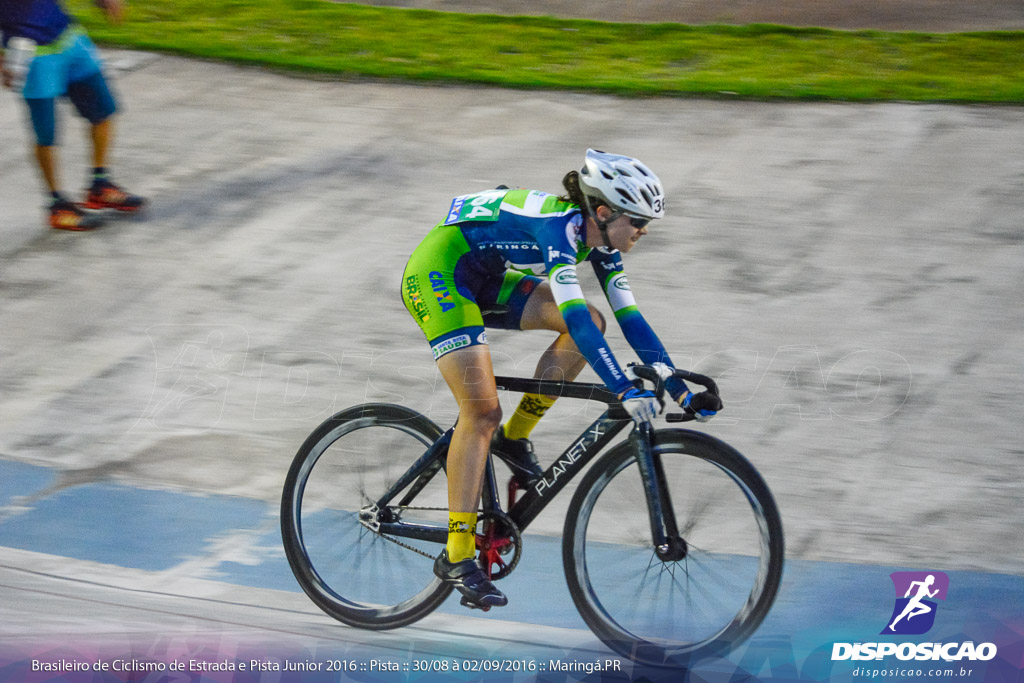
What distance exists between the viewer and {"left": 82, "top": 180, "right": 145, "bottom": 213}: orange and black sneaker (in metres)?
7.57

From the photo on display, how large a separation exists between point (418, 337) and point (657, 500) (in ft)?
9.50

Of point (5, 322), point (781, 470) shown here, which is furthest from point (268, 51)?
point (781, 470)

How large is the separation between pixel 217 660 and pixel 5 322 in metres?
3.49

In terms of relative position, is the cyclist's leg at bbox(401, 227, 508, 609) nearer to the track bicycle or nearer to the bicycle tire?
the track bicycle

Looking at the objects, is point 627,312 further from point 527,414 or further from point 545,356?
point 527,414

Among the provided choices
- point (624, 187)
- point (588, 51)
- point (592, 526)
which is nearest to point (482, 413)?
point (592, 526)

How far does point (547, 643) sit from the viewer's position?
3852mm

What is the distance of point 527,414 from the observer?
389 centimetres

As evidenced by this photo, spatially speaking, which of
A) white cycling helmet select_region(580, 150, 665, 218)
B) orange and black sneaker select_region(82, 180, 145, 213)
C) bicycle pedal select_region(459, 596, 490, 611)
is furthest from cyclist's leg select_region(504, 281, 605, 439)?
orange and black sneaker select_region(82, 180, 145, 213)

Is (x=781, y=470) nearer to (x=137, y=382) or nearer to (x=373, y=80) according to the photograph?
(x=137, y=382)

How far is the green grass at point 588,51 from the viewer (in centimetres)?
896

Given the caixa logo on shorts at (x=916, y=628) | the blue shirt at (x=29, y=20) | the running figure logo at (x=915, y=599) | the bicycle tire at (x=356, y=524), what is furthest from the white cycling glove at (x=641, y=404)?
the blue shirt at (x=29, y=20)

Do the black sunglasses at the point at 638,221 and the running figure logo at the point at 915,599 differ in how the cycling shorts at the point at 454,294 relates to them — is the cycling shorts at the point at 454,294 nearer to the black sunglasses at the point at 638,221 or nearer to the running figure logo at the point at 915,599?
the black sunglasses at the point at 638,221

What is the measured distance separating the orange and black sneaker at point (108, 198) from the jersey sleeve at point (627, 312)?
4927mm
